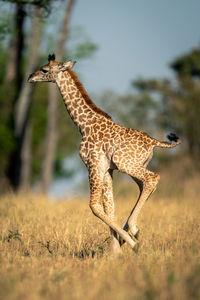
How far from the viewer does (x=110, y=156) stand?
705 cm

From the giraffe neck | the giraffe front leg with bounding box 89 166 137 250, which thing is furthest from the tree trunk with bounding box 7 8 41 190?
the giraffe front leg with bounding box 89 166 137 250

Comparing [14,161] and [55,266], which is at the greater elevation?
[55,266]

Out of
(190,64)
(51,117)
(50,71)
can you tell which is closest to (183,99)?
(190,64)

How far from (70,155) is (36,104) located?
8583 mm

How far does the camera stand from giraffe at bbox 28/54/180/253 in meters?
6.88

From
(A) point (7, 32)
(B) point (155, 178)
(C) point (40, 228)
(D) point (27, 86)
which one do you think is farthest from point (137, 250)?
(D) point (27, 86)

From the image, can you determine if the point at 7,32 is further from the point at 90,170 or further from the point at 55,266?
the point at 55,266

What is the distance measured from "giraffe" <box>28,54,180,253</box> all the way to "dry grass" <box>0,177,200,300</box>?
0.41 m

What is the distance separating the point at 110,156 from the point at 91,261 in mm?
1635

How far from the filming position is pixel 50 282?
4.93 m

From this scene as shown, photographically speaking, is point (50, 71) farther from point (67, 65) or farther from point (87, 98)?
point (87, 98)

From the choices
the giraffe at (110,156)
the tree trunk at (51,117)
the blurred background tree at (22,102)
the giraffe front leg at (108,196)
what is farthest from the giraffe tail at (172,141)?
the tree trunk at (51,117)

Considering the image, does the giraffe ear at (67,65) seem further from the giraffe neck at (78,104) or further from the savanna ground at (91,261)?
the savanna ground at (91,261)

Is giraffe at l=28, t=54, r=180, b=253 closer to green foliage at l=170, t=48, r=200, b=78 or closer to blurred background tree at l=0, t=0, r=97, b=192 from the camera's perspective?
blurred background tree at l=0, t=0, r=97, b=192
